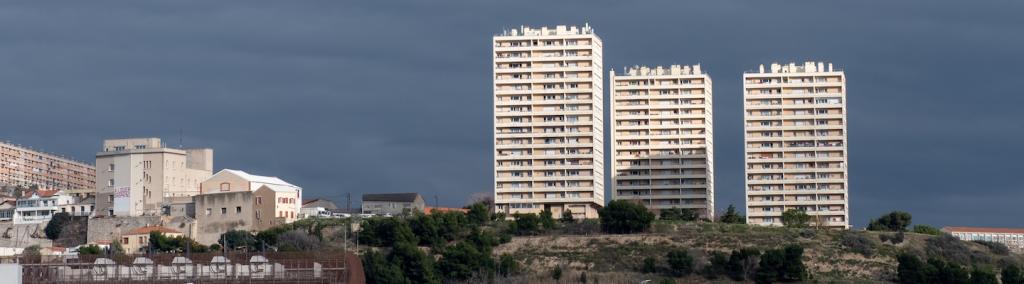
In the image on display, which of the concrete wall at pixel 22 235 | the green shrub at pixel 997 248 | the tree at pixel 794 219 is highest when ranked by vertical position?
the tree at pixel 794 219

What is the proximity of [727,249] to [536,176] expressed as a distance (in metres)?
31.7

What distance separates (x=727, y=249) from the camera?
136 m

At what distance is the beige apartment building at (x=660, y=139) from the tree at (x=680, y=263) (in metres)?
41.5

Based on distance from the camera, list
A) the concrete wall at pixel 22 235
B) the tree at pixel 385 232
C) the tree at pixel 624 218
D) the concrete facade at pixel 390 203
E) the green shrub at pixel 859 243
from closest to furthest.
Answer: the green shrub at pixel 859 243
the tree at pixel 385 232
the tree at pixel 624 218
the concrete wall at pixel 22 235
the concrete facade at pixel 390 203

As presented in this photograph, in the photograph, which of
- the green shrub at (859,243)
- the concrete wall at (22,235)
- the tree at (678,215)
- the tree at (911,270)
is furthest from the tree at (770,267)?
the concrete wall at (22,235)

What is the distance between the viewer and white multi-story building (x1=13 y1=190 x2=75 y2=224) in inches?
6486

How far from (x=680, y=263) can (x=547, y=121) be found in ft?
127

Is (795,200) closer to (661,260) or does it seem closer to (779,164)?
(779,164)

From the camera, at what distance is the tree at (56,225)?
159m

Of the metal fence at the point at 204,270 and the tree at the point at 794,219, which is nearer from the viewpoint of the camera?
the metal fence at the point at 204,270

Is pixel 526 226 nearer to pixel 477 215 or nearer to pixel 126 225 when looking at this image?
pixel 477 215

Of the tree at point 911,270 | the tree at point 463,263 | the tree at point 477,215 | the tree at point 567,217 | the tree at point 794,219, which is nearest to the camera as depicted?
the tree at point 911,270

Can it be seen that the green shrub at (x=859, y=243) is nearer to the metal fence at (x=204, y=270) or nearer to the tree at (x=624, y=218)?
the tree at (x=624, y=218)

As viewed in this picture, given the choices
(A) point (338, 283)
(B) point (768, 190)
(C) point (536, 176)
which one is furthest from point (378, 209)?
(A) point (338, 283)
